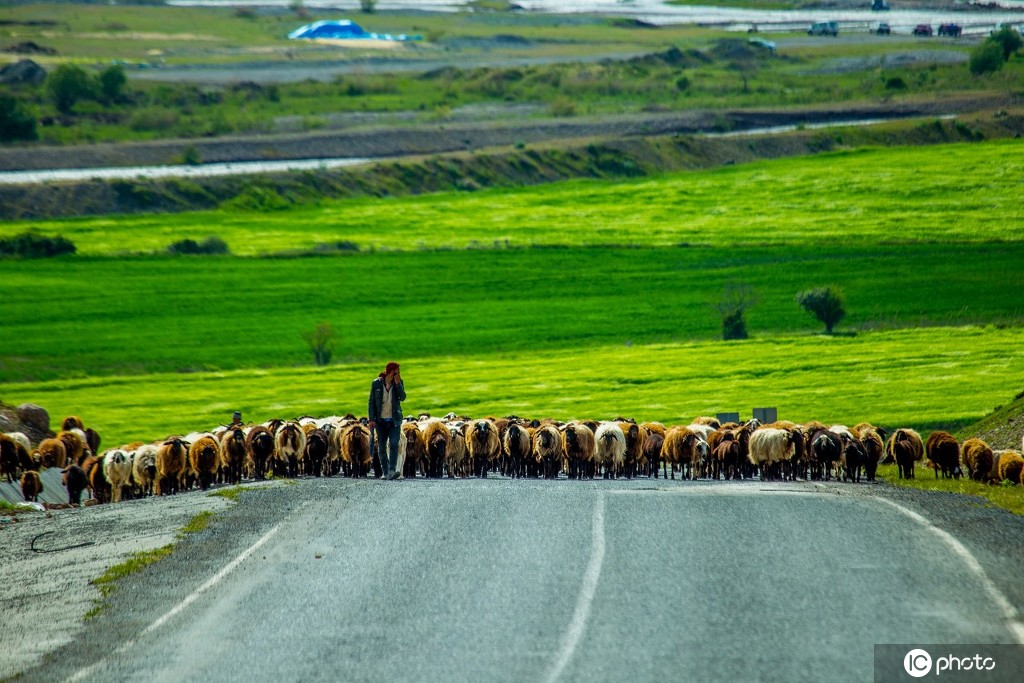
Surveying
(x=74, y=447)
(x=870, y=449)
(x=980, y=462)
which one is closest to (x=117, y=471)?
(x=74, y=447)

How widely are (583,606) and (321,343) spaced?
44.7 metres

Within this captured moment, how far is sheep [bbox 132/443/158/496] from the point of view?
24.0 m

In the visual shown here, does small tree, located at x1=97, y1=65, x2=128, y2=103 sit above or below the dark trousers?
above

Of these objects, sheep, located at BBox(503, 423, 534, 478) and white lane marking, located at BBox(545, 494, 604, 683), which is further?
sheep, located at BBox(503, 423, 534, 478)

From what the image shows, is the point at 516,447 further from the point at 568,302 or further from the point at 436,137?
the point at 436,137

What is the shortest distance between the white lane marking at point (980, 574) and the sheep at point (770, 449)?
7.08 metres

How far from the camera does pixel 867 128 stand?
317 feet

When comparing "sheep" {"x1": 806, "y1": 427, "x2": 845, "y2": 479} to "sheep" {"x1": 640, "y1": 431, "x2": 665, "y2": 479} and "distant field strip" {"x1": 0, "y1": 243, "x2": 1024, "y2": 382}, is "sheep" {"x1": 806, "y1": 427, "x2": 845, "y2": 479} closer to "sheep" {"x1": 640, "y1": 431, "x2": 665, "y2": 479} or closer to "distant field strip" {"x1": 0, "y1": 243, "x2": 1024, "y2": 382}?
"sheep" {"x1": 640, "y1": 431, "x2": 665, "y2": 479}

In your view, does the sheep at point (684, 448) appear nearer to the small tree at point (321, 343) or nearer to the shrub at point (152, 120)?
the small tree at point (321, 343)

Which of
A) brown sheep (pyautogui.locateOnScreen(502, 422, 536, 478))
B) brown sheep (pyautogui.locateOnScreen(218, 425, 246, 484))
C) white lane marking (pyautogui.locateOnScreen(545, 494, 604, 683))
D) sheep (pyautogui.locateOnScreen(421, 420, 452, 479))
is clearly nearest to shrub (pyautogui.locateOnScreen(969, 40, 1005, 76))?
brown sheep (pyautogui.locateOnScreen(502, 422, 536, 478))

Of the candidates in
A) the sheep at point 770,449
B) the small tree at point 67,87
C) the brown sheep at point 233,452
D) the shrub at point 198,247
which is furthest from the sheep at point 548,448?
the small tree at point 67,87

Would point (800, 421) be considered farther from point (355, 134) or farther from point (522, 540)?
point (355, 134)

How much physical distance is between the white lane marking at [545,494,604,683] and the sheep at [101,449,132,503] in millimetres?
10798

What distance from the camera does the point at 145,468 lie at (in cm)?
2397
